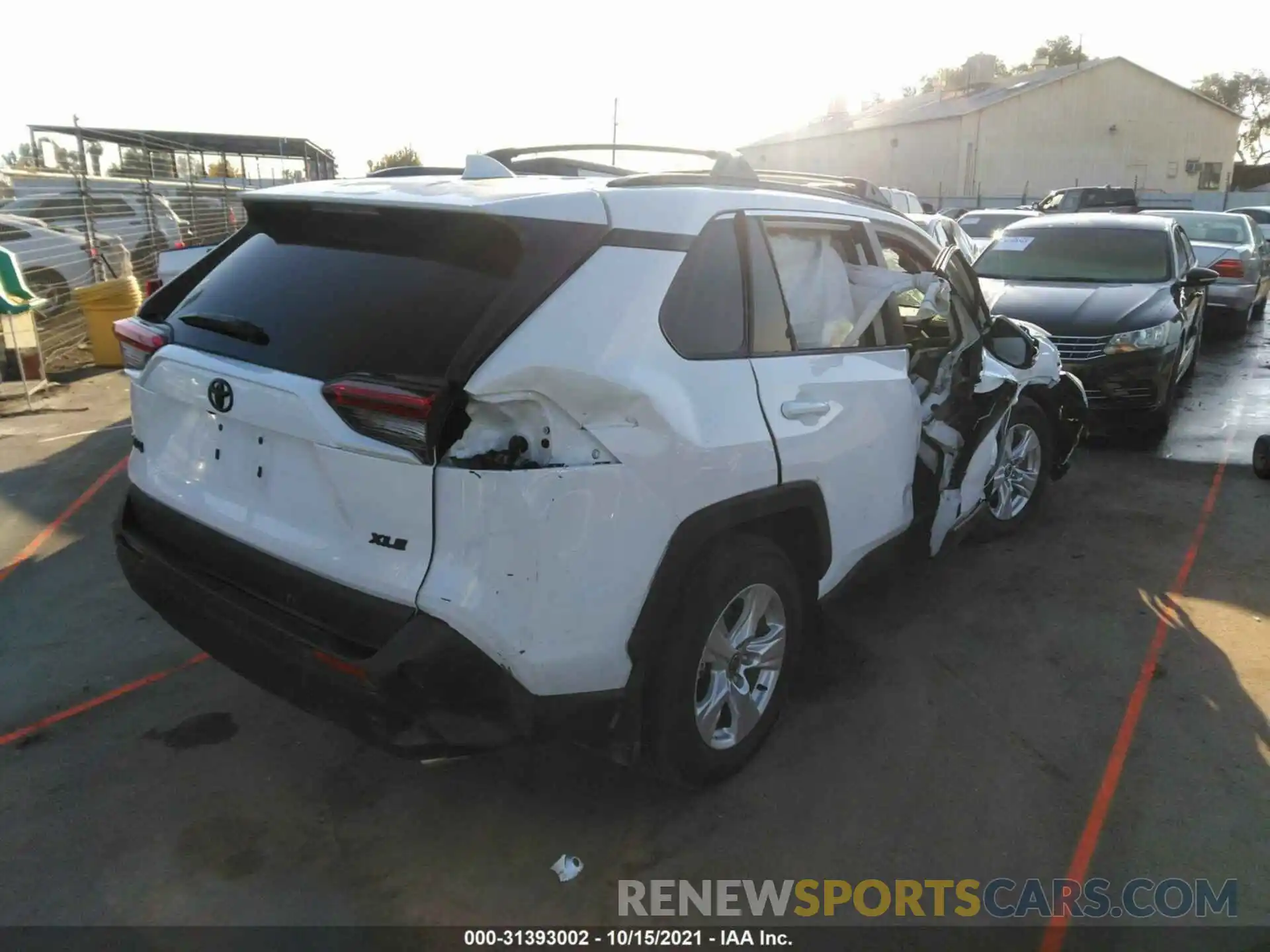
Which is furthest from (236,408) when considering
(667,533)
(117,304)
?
(117,304)

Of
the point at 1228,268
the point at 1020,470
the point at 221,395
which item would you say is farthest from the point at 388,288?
the point at 1228,268

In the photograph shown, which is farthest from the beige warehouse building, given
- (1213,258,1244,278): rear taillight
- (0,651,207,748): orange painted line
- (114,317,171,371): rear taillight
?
(114,317,171,371): rear taillight

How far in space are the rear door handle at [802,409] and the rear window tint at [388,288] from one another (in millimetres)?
873

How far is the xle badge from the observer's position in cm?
237

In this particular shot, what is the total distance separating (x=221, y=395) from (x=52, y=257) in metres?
11.9

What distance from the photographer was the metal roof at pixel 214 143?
1781 centimetres

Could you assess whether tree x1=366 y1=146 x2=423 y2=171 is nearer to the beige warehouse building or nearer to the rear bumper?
the beige warehouse building

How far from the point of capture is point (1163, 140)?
43.6 m

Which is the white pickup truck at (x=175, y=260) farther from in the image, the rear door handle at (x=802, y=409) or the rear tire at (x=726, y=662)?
the rear tire at (x=726, y=662)

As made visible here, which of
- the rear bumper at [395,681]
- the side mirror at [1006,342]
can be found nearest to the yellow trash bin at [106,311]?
the rear bumper at [395,681]

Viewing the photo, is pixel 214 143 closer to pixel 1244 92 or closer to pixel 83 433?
pixel 83 433

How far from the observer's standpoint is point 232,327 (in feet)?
9.25

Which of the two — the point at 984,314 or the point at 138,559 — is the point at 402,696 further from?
the point at 984,314

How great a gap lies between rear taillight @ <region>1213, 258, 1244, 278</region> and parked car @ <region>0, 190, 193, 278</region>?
1349cm
